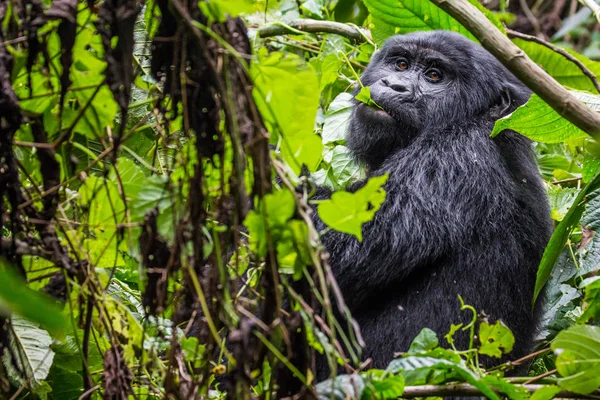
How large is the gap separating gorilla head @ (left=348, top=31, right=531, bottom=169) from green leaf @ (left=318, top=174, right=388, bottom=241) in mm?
2233

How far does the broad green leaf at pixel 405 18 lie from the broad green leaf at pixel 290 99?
258 cm

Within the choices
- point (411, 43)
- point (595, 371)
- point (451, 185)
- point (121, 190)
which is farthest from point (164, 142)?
point (411, 43)

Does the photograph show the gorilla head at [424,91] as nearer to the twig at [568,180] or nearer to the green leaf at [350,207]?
the twig at [568,180]

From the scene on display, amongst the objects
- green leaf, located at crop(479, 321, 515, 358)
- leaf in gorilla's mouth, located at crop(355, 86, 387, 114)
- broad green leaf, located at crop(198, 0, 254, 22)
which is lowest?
green leaf, located at crop(479, 321, 515, 358)

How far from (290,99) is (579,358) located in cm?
115

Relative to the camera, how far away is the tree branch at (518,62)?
2.06m

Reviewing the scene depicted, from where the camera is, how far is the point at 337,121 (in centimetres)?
395

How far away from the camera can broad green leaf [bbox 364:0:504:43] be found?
4168mm

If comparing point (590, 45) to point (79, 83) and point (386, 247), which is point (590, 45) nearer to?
point (386, 247)

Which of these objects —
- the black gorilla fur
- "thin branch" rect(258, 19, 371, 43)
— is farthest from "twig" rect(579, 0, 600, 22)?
"thin branch" rect(258, 19, 371, 43)

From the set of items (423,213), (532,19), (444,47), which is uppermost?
(444,47)

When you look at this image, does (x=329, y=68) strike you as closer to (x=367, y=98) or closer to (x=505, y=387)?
(x=367, y=98)

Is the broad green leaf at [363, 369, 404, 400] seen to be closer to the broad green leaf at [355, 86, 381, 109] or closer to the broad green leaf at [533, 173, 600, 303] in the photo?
the broad green leaf at [533, 173, 600, 303]

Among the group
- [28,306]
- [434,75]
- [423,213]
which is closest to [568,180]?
[434,75]
